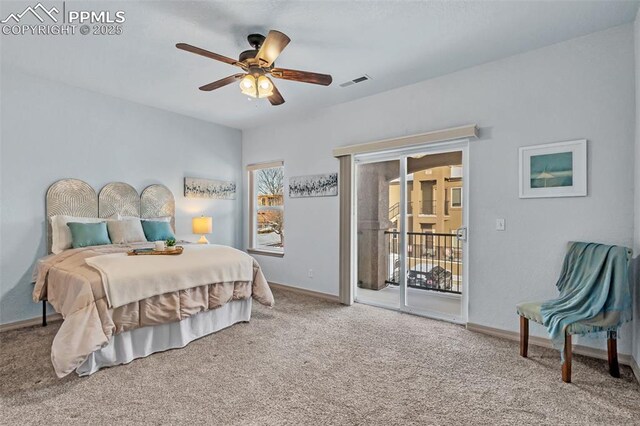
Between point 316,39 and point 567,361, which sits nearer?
point 567,361

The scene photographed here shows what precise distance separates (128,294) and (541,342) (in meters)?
3.62

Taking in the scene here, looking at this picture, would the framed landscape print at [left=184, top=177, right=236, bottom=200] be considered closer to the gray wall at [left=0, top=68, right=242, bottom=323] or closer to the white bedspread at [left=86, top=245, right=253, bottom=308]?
the gray wall at [left=0, top=68, right=242, bottom=323]

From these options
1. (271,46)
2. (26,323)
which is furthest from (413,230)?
(26,323)

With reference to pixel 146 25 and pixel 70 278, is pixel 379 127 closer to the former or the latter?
pixel 146 25

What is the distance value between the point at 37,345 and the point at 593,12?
5.43 metres

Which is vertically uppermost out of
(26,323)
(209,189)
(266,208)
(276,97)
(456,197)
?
(276,97)

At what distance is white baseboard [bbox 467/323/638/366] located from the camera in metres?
2.50

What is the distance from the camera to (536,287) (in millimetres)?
2932

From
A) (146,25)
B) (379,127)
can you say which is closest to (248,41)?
(146,25)

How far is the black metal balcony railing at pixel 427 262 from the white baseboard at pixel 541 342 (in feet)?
3.02

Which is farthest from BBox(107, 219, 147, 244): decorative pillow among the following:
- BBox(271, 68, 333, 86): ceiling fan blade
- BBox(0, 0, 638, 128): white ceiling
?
BBox(271, 68, 333, 86): ceiling fan blade

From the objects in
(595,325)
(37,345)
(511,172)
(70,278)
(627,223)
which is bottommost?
(37,345)

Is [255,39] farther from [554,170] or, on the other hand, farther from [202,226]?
[202,226]

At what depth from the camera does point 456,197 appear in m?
3.67
